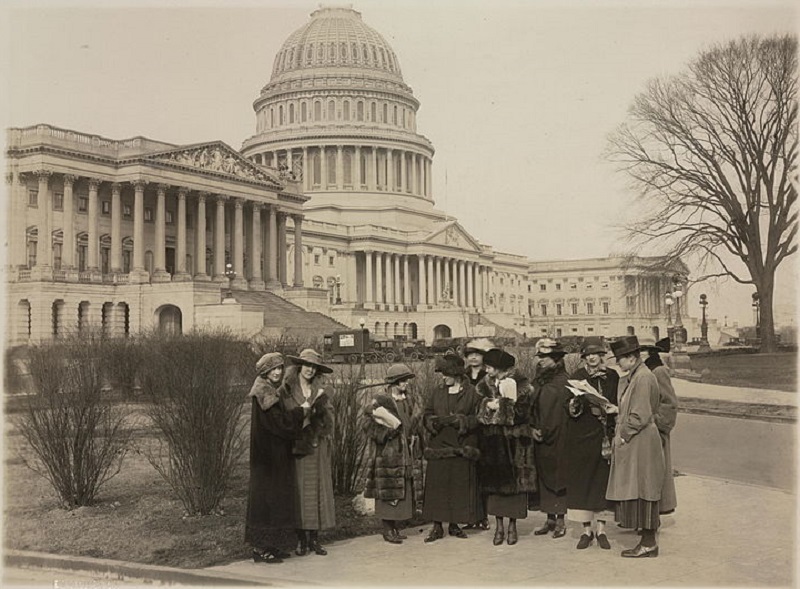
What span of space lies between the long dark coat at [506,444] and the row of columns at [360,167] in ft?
319

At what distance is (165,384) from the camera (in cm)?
1325

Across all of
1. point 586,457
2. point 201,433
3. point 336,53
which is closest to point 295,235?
point 336,53

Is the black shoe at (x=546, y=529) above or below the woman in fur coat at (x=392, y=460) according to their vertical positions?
below

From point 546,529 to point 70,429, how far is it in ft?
22.6

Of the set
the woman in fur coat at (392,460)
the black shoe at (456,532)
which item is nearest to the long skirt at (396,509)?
the woman in fur coat at (392,460)

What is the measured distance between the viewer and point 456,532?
11180mm

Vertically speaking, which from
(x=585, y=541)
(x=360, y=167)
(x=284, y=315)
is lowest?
(x=585, y=541)

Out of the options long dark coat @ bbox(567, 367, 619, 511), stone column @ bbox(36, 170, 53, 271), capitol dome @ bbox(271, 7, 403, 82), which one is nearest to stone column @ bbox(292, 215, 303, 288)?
stone column @ bbox(36, 170, 53, 271)

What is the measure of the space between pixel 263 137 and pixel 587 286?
143 feet

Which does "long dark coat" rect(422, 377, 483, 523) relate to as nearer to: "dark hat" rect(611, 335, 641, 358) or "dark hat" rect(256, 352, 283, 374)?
"dark hat" rect(611, 335, 641, 358)

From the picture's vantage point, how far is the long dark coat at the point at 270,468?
1015 centimetres

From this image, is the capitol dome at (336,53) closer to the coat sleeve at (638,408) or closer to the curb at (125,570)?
the coat sleeve at (638,408)

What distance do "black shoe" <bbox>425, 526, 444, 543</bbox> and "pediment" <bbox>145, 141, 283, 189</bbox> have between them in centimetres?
5347

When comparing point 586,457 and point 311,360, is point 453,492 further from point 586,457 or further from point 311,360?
point 311,360
